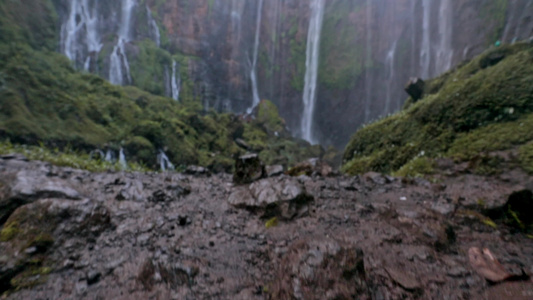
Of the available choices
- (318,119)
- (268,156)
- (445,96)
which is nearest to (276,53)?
(318,119)

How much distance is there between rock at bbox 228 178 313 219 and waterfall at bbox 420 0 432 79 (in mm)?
20126

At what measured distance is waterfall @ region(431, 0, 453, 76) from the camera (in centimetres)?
1638

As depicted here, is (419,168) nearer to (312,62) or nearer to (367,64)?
(367,64)

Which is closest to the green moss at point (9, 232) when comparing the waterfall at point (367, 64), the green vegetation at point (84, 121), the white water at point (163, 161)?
the green vegetation at point (84, 121)

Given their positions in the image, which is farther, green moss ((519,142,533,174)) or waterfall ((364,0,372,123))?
waterfall ((364,0,372,123))

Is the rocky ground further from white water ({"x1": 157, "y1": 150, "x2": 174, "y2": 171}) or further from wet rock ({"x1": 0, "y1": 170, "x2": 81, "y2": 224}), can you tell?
white water ({"x1": 157, "y1": 150, "x2": 174, "y2": 171})

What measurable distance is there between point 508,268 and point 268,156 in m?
12.9

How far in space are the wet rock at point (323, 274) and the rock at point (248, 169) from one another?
103 inches

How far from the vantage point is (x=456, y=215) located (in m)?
2.53

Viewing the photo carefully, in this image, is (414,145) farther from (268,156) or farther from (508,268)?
(268,156)

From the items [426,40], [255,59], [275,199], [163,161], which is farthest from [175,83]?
[275,199]

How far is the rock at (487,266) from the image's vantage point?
1.42m

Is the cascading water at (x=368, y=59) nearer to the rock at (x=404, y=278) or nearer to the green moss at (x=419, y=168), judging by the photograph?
the green moss at (x=419, y=168)

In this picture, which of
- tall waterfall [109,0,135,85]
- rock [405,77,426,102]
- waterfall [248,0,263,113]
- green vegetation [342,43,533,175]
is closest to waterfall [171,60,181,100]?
tall waterfall [109,0,135,85]
